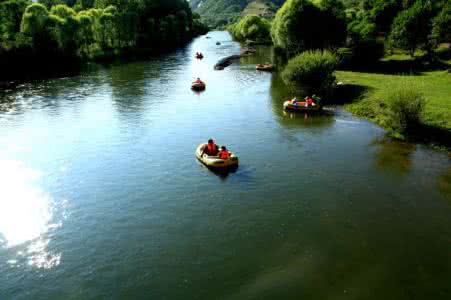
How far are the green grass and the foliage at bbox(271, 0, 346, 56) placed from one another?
11151 mm

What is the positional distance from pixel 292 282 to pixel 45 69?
71.1 m

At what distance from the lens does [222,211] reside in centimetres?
2203

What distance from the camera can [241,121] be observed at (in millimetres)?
38969

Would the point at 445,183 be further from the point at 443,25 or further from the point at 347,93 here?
the point at 443,25

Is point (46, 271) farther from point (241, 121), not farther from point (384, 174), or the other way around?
point (241, 121)

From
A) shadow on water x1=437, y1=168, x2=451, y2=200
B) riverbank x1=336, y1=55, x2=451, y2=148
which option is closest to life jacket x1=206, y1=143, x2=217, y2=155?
shadow on water x1=437, y1=168, x2=451, y2=200

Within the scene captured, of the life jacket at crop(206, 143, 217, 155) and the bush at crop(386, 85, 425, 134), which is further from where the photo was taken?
the bush at crop(386, 85, 425, 134)

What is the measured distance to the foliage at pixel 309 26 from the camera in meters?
66.4

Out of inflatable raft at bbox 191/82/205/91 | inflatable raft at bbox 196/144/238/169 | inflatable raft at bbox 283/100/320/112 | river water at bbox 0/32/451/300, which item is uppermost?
inflatable raft at bbox 191/82/205/91

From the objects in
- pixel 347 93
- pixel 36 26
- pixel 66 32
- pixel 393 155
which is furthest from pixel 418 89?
pixel 36 26

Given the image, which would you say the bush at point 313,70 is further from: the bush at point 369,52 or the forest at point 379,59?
the bush at point 369,52

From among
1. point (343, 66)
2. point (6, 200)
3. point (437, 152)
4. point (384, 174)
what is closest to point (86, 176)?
point (6, 200)

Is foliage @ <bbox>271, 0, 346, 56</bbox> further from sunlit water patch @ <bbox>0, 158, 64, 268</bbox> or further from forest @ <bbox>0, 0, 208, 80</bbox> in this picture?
sunlit water patch @ <bbox>0, 158, 64, 268</bbox>

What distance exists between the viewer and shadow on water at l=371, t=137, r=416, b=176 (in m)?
27.3
